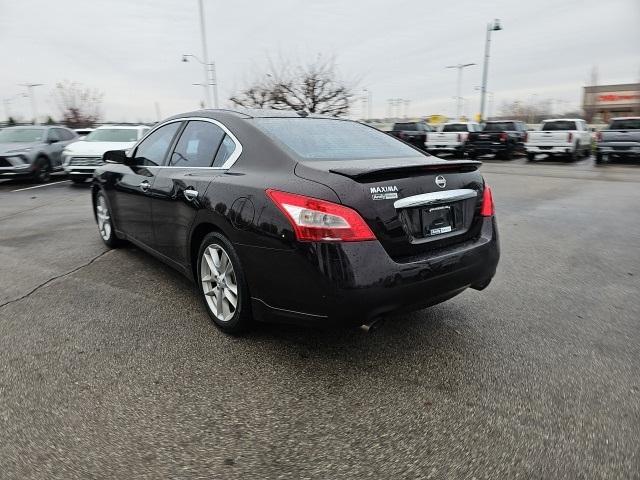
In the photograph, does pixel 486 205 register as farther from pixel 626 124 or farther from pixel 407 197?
pixel 626 124

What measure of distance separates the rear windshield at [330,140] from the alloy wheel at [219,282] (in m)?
0.90

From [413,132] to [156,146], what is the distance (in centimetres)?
2180

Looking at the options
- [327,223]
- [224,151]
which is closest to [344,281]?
[327,223]

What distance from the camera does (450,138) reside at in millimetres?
21922

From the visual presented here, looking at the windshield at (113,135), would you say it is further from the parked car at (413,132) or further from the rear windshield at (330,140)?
the parked car at (413,132)

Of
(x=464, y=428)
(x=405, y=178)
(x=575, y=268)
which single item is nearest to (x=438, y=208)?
(x=405, y=178)

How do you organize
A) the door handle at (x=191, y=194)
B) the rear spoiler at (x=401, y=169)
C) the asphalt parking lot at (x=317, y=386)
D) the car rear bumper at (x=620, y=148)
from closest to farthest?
the asphalt parking lot at (x=317, y=386) < the rear spoiler at (x=401, y=169) < the door handle at (x=191, y=194) < the car rear bumper at (x=620, y=148)

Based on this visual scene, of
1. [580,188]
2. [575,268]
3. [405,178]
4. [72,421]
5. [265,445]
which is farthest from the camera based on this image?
[580,188]

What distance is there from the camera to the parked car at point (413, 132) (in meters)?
24.5

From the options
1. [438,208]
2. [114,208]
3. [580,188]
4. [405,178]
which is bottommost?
[580,188]

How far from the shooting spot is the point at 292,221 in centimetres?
264

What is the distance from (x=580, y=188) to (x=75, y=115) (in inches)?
1783

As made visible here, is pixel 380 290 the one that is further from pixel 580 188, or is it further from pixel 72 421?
pixel 580 188

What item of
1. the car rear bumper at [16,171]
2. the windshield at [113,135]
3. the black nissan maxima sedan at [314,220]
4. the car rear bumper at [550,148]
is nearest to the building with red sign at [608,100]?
the car rear bumper at [550,148]
